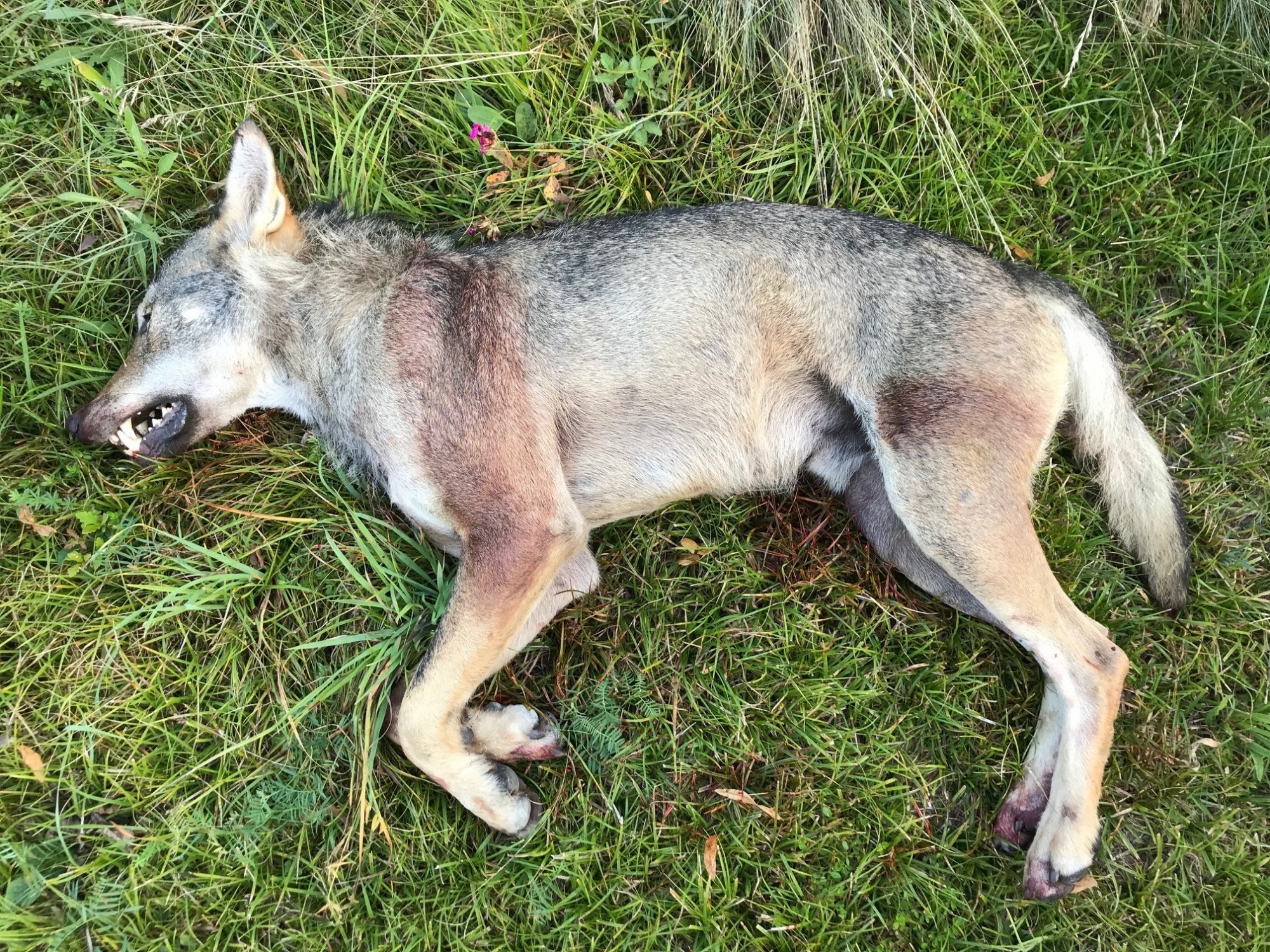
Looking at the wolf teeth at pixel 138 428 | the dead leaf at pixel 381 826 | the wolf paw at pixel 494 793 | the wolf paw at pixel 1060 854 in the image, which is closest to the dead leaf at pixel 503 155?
the wolf teeth at pixel 138 428

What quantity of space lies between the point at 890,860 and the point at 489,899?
6.38 feet

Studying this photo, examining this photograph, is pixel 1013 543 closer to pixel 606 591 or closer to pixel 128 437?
pixel 606 591

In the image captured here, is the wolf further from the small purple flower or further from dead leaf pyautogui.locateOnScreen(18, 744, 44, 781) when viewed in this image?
dead leaf pyautogui.locateOnScreen(18, 744, 44, 781)

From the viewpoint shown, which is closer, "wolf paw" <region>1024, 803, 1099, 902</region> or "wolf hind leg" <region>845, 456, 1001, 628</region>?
"wolf paw" <region>1024, 803, 1099, 902</region>

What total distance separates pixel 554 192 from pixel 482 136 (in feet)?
1.57

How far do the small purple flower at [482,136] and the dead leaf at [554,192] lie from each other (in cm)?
36

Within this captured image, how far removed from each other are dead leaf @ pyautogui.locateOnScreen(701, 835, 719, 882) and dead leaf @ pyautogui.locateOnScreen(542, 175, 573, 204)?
343 centimetres

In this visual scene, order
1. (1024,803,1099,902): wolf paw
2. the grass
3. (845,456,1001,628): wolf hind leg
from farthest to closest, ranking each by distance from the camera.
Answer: (845,456,1001,628): wolf hind leg
the grass
(1024,803,1099,902): wolf paw

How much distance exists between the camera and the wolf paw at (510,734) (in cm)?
376

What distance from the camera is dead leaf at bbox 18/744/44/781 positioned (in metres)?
3.75

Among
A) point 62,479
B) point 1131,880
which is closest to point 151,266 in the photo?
point 62,479

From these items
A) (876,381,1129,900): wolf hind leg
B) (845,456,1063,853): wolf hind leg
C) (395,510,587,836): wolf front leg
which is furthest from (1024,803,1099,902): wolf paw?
(395,510,587,836): wolf front leg

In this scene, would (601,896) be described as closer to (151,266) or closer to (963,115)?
(151,266)

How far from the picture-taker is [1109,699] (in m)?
3.65
